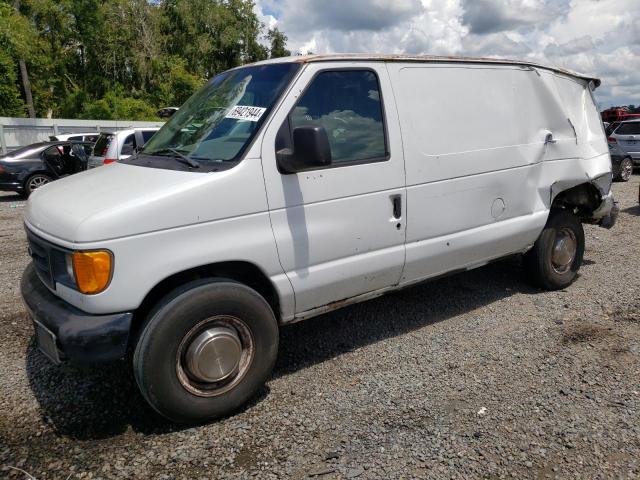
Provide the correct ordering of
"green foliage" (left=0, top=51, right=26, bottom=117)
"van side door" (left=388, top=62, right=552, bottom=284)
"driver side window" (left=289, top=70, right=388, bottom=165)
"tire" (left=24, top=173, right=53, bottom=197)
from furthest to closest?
"green foliage" (left=0, top=51, right=26, bottom=117) < "tire" (left=24, top=173, right=53, bottom=197) < "van side door" (left=388, top=62, right=552, bottom=284) < "driver side window" (left=289, top=70, right=388, bottom=165)

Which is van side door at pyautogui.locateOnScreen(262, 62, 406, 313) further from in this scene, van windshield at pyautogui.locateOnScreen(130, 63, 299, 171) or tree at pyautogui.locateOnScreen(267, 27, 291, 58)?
tree at pyautogui.locateOnScreen(267, 27, 291, 58)

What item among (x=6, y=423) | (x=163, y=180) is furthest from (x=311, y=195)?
(x=6, y=423)

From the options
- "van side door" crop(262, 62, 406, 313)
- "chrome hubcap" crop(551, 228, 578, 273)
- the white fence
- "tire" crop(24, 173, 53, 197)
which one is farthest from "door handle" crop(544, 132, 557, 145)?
the white fence

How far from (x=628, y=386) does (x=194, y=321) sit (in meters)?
2.93

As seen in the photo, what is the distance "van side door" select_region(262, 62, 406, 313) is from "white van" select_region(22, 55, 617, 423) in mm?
10

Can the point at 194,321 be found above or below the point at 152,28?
below

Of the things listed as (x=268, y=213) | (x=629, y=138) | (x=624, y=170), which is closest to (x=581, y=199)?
(x=268, y=213)

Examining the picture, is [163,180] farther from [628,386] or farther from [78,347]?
[628,386]

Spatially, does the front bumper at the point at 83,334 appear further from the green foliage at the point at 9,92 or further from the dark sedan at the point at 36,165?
Result: the green foliage at the point at 9,92

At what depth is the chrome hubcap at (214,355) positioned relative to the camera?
10.2 ft

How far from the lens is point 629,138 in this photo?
15.4 m

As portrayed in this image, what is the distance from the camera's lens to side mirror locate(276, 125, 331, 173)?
10.3 ft

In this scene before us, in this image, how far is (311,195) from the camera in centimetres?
341

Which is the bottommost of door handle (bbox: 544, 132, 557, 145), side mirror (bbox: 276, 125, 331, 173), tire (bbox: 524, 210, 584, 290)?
tire (bbox: 524, 210, 584, 290)
